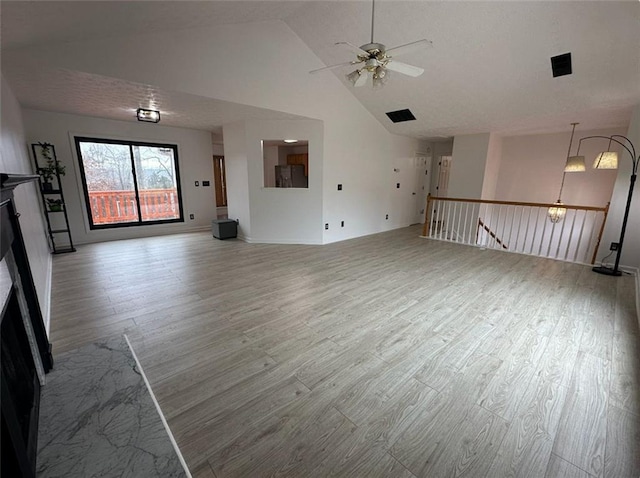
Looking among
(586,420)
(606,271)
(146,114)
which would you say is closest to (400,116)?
(606,271)

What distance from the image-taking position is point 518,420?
165 centimetres

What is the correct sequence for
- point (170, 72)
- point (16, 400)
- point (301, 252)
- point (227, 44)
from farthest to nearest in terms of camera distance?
point (301, 252)
point (227, 44)
point (170, 72)
point (16, 400)

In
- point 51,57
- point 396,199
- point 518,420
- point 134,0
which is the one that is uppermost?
point 134,0

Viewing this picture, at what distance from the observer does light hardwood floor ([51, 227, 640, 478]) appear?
4.76 ft

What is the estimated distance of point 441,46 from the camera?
12.6 ft

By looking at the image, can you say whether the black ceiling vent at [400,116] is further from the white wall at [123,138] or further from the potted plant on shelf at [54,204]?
the potted plant on shelf at [54,204]

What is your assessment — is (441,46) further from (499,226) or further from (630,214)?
(499,226)

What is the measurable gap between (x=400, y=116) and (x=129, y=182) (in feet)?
20.1

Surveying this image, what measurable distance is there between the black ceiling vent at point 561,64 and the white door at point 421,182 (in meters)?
4.14

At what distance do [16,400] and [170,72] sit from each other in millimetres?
3459

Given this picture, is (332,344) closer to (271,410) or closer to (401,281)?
→ (271,410)

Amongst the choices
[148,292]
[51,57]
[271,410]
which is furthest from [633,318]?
[51,57]

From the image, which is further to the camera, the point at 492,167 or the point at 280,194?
the point at 492,167

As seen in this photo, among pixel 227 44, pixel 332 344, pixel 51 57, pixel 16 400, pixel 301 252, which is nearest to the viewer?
pixel 16 400
